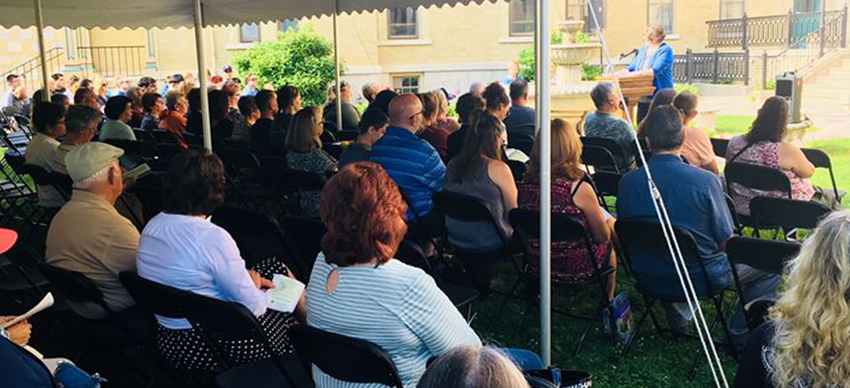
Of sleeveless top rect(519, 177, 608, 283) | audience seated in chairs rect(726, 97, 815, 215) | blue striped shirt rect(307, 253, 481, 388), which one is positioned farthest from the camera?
audience seated in chairs rect(726, 97, 815, 215)

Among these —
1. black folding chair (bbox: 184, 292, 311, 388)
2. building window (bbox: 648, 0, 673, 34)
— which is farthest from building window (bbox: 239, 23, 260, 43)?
black folding chair (bbox: 184, 292, 311, 388)

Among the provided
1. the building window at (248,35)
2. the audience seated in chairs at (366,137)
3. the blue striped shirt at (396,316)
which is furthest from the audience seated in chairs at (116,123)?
the building window at (248,35)

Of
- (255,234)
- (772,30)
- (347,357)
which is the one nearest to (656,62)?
(255,234)

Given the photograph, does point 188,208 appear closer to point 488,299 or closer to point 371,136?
point 488,299

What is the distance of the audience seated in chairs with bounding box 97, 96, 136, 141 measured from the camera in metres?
8.77

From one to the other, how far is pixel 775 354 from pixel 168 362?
252 cm

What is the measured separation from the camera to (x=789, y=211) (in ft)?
15.4

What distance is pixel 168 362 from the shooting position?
3.76 m

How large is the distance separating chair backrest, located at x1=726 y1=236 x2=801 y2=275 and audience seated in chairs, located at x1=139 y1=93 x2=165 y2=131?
26.5ft

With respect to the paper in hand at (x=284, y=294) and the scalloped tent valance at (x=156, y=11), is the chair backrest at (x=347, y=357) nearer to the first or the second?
the paper in hand at (x=284, y=294)

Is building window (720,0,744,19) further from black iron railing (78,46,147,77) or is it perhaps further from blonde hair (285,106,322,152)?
blonde hair (285,106,322,152)

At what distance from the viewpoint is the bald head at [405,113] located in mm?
5871

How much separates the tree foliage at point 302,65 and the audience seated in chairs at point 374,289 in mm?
18934

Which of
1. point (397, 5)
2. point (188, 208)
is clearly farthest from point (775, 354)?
point (397, 5)
